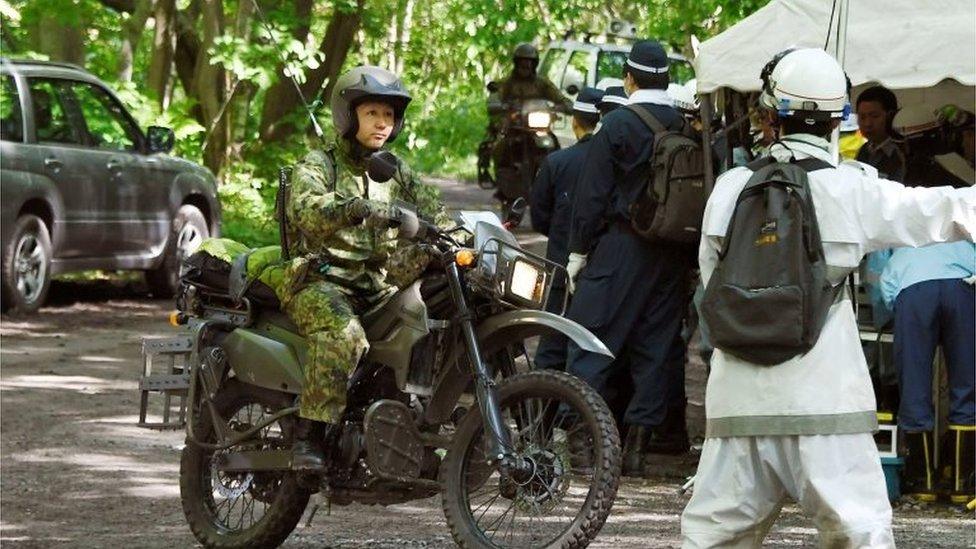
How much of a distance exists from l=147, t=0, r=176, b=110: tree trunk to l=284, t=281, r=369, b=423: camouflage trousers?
1444 cm

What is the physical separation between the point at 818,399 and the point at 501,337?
2491 mm

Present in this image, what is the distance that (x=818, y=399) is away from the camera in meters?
5.52

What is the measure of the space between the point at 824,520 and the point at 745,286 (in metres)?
0.62

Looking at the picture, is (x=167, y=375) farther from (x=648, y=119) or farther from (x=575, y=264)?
(x=648, y=119)

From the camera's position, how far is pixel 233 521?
852 cm

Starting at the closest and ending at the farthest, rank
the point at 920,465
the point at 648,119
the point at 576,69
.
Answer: the point at 920,465
the point at 648,119
the point at 576,69

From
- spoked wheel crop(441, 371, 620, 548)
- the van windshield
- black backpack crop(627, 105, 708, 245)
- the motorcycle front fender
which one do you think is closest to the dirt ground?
spoked wheel crop(441, 371, 620, 548)

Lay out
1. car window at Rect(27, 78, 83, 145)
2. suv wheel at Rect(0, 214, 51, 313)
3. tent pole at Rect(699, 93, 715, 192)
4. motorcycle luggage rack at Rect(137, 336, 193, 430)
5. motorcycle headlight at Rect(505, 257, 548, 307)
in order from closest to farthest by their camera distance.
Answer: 1. motorcycle headlight at Rect(505, 257, 548, 307)
2. motorcycle luggage rack at Rect(137, 336, 193, 430)
3. tent pole at Rect(699, 93, 715, 192)
4. suv wheel at Rect(0, 214, 51, 313)
5. car window at Rect(27, 78, 83, 145)

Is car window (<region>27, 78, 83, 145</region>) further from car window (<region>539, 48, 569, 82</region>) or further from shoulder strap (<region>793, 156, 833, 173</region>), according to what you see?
shoulder strap (<region>793, 156, 833, 173</region>)

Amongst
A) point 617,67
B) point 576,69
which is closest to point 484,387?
point 617,67

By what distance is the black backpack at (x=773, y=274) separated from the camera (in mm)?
5523

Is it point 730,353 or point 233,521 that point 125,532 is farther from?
point 730,353

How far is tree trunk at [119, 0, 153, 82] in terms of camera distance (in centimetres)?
2177

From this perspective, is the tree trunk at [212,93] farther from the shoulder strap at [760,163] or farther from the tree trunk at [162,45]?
the shoulder strap at [760,163]
